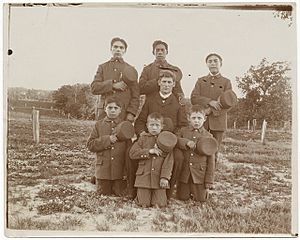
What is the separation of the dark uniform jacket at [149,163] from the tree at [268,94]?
0.37 metres

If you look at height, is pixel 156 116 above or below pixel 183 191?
above

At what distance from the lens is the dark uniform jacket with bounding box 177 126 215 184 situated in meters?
2.48

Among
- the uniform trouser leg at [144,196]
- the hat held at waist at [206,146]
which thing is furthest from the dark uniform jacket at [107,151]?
the hat held at waist at [206,146]

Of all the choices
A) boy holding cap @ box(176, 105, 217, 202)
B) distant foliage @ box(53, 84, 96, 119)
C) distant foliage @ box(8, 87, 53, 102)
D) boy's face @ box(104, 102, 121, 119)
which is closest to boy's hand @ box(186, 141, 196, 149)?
boy holding cap @ box(176, 105, 217, 202)

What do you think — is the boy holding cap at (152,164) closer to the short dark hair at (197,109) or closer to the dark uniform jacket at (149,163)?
the dark uniform jacket at (149,163)

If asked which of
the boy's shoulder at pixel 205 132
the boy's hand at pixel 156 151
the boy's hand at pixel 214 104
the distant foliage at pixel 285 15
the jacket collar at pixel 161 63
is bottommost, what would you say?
the boy's hand at pixel 156 151

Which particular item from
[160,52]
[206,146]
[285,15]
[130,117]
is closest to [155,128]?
[130,117]

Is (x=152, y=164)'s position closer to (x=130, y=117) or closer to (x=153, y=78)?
(x=130, y=117)

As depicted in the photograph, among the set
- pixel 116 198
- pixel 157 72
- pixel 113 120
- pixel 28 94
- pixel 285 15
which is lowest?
pixel 116 198

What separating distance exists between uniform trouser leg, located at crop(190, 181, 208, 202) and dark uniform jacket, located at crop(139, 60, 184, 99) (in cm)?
38

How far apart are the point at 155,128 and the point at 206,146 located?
0.22 metres

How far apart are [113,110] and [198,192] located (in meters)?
0.49

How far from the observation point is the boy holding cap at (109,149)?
8.20ft

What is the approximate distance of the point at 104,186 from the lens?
2.52 m
